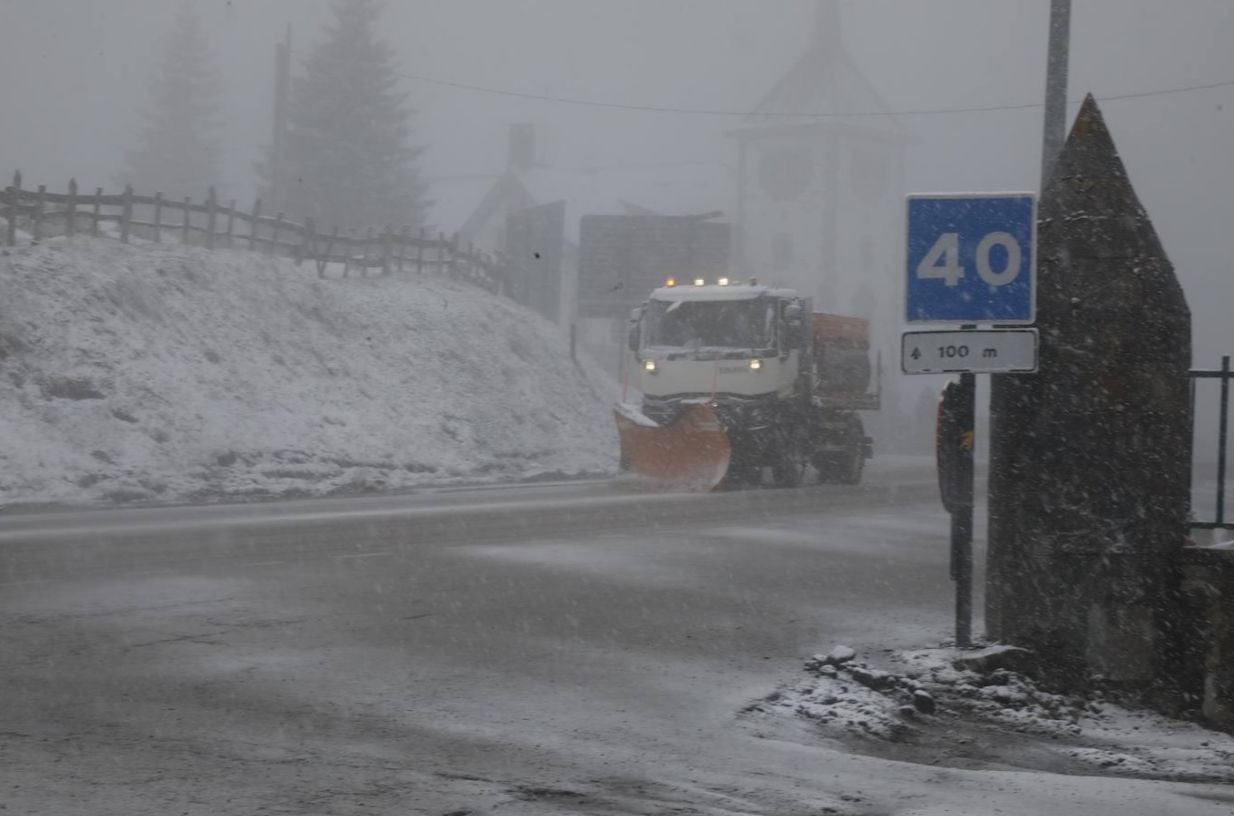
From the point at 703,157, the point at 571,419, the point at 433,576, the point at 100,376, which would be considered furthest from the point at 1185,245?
the point at 433,576

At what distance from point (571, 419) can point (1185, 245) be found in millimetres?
64332

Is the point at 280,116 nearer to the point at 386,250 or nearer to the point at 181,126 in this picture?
the point at 386,250

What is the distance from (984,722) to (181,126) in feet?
250

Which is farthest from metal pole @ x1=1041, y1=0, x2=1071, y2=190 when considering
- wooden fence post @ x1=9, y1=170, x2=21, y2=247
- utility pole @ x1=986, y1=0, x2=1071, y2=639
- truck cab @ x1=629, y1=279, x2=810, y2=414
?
wooden fence post @ x1=9, y1=170, x2=21, y2=247

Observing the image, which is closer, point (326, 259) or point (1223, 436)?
point (1223, 436)

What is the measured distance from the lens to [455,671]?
339 inches

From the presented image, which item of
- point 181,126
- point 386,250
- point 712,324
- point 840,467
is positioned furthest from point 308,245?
point 181,126

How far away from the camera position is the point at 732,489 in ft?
84.8

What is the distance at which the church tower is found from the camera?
86.2 m

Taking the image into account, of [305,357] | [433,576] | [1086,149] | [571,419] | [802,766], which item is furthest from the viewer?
[571,419]

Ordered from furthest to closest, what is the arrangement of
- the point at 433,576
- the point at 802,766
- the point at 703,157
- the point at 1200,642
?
the point at 703,157 → the point at 433,576 → the point at 1200,642 → the point at 802,766

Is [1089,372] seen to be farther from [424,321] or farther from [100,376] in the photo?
[424,321]

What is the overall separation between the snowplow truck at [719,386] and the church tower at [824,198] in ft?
193

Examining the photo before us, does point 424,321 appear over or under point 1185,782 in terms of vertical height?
over
